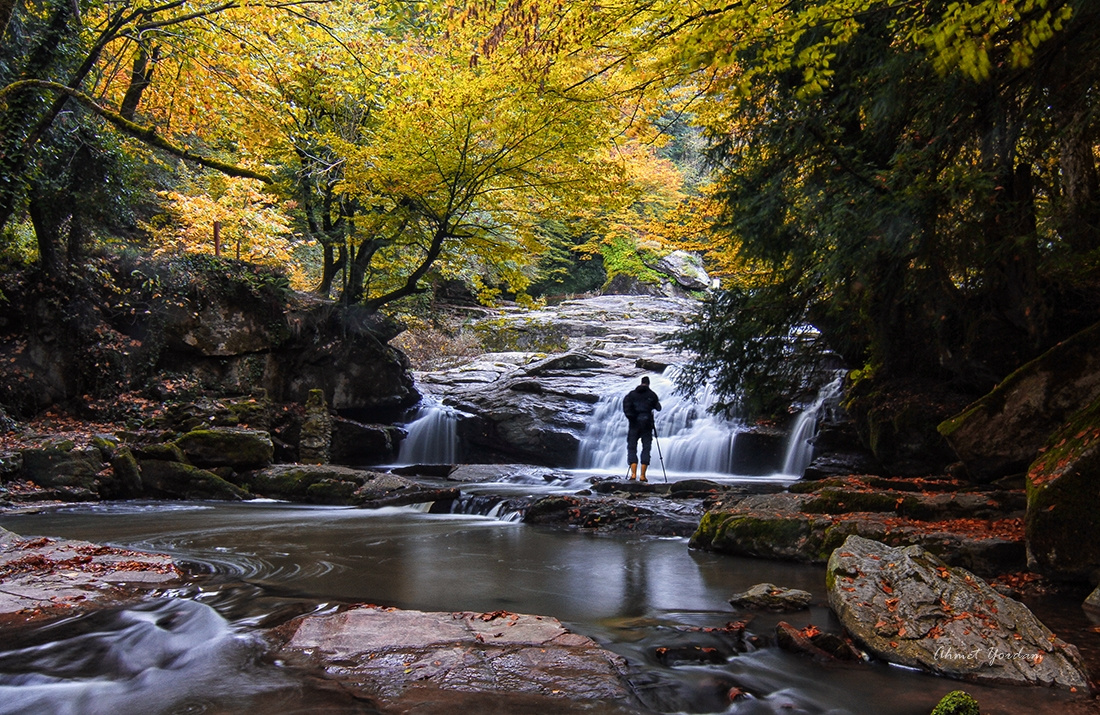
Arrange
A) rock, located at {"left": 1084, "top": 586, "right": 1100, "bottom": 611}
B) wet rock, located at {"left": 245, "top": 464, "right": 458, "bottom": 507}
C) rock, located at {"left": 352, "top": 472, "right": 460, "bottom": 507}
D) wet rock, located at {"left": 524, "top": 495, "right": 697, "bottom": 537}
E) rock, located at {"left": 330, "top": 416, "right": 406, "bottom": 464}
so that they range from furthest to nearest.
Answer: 1. rock, located at {"left": 330, "top": 416, "right": 406, "bottom": 464}
2. wet rock, located at {"left": 245, "top": 464, "right": 458, "bottom": 507}
3. rock, located at {"left": 352, "top": 472, "right": 460, "bottom": 507}
4. wet rock, located at {"left": 524, "top": 495, "right": 697, "bottom": 537}
5. rock, located at {"left": 1084, "top": 586, "right": 1100, "bottom": 611}

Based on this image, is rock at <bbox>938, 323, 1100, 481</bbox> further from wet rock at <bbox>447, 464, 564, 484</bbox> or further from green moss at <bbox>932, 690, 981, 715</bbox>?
wet rock at <bbox>447, 464, 564, 484</bbox>

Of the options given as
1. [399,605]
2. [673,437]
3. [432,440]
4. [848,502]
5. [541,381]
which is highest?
[541,381]

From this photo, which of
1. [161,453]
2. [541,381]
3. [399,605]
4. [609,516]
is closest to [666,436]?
[541,381]

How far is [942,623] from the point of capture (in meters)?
3.52

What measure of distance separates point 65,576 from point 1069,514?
277 inches

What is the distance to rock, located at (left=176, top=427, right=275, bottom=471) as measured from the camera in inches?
447

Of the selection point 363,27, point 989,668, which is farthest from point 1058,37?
point 363,27

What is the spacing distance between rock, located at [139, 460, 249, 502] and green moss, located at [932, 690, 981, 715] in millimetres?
10750

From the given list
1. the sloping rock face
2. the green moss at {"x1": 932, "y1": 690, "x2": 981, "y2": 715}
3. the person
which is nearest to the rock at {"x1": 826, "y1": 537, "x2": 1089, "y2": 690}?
the green moss at {"x1": 932, "y1": 690, "x2": 981, "y2": 715}

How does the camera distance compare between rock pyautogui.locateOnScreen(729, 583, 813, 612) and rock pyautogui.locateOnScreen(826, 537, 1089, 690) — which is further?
rock pyautogui.locateOnScreen(729, 583, 813, 612)

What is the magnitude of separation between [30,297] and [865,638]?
1525cm

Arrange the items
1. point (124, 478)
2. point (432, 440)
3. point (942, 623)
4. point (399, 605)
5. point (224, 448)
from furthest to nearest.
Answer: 1. point (432, 440)
2. point (224, 448)
3. point (124, 478)
4. point (399, 605)
5. point (942, 623)

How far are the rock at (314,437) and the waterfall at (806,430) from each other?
32.3ft

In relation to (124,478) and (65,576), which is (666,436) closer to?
(124,478)
